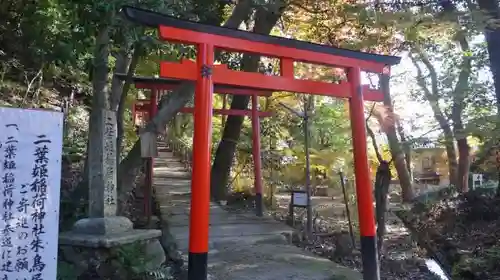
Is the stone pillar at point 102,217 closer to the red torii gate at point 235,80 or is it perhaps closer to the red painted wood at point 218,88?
the red torii gate at point 235,80

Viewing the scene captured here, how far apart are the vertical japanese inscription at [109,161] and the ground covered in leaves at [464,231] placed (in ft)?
19.0

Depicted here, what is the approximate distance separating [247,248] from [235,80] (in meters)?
3.33

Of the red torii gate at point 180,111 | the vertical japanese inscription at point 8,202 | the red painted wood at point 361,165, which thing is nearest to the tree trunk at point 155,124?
the red torii gate at point 180,111

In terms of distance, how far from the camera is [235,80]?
5.93 meters

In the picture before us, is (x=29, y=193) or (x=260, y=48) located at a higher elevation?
(x=260, y=48)

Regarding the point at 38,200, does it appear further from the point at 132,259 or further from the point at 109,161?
the point at 109,161

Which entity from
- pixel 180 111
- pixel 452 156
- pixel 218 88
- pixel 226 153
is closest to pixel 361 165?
pixel 180 111

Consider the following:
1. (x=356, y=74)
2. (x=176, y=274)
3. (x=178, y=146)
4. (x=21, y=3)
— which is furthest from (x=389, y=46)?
(x=178, y=146)

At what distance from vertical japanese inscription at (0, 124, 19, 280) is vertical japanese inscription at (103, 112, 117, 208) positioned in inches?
85.1

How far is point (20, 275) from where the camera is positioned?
3533 mm

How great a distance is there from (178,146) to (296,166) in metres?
5.85

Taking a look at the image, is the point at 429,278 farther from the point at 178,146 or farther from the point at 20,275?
the point at 178,146

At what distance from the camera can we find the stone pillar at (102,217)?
5.37m

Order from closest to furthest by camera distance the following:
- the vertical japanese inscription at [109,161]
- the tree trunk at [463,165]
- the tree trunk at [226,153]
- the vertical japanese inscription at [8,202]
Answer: the vertical japanese inscription at [8,202]
the vertical japanese inscription at [109,161]
the tree trunk at [226,153]
the tree trunk at [463,165]
